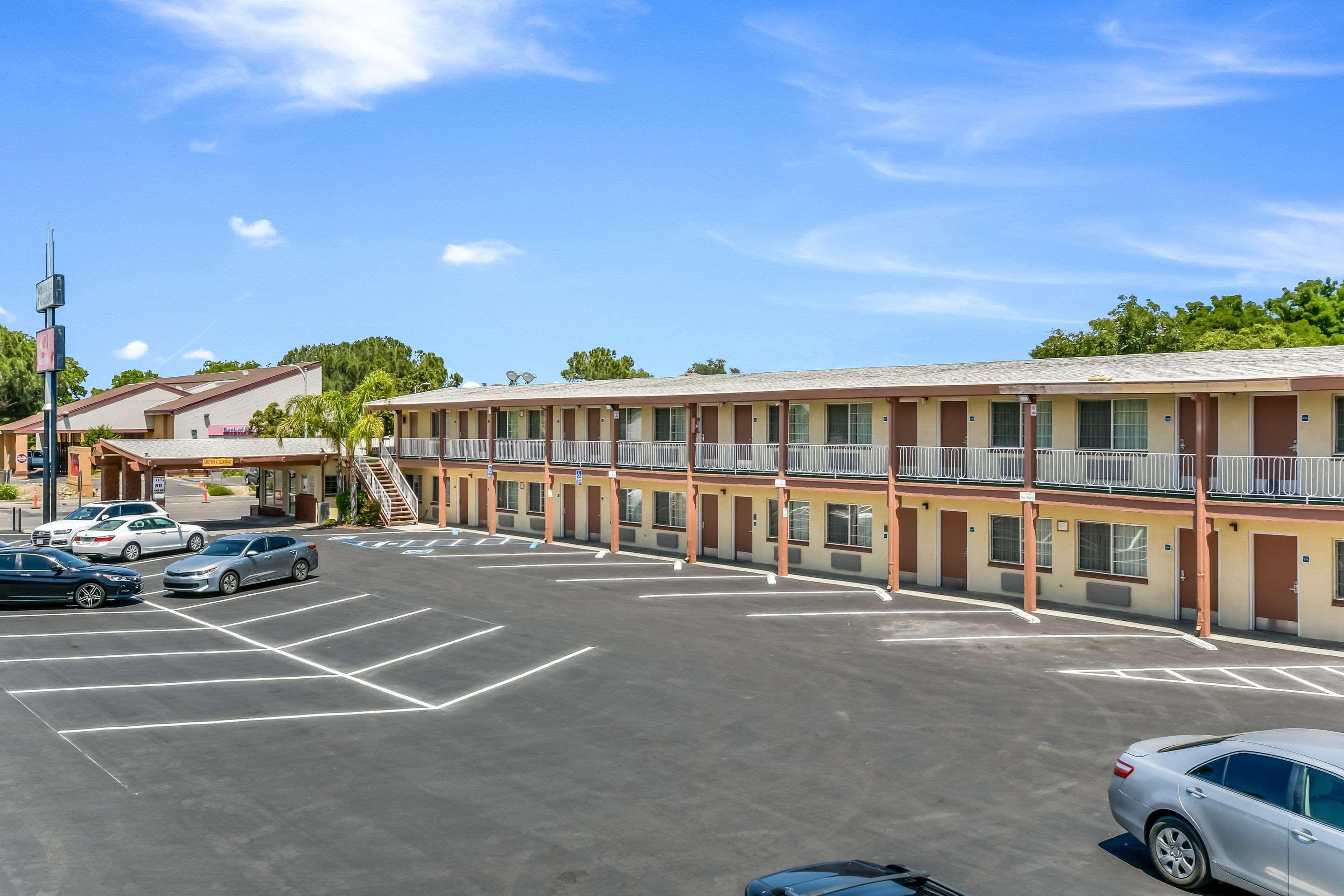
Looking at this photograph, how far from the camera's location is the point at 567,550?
37625 mm

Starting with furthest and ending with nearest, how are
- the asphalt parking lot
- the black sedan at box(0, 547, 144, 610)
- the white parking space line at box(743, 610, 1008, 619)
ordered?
the black sedan at box(0, 547, 144, 610) < the white parking space line at box(743, 610, 1008, 619) < the asphalt parking lot

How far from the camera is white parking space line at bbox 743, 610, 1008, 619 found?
24.7 meters

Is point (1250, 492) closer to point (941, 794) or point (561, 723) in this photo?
point (941, 794)

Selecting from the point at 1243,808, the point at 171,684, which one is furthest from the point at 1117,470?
the point at 171,684

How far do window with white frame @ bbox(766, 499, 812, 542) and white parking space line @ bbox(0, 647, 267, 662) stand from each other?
16.8 metres

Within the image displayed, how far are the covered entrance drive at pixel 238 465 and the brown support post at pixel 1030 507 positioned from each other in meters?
32.3

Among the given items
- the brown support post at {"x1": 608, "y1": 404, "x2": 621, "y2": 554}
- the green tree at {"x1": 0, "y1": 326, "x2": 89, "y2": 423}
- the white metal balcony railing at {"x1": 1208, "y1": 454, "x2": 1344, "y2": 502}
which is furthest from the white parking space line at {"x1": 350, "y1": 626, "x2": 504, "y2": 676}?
the green tree at {"x1": 0, "y1": 326, "x2": 89, "y2": 423}

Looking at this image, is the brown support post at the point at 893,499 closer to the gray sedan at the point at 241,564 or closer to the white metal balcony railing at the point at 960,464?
the white metal balcony railing at the point at 960,464

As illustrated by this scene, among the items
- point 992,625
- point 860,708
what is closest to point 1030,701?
point 860,708

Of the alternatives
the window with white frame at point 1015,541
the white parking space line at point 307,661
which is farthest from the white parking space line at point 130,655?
the window with white frame at point 1015,541

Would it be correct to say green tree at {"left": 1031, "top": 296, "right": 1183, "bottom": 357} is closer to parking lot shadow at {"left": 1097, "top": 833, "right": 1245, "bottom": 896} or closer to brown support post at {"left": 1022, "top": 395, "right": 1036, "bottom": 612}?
Result: brown support post at {"left": 1022, "top": 395, "right": 1036, "bottom": 612}

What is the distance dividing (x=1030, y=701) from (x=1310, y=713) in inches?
168

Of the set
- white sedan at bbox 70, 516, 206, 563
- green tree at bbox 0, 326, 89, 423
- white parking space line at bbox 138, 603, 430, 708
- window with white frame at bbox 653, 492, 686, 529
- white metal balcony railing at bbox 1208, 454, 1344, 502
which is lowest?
white parking space line at bbox 138, 603, 430, 708

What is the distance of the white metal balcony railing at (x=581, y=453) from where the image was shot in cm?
3828
